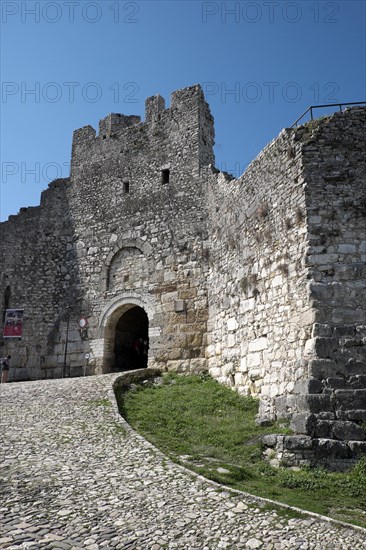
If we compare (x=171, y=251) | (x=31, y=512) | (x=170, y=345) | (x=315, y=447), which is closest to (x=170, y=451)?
(x=315, y=447)

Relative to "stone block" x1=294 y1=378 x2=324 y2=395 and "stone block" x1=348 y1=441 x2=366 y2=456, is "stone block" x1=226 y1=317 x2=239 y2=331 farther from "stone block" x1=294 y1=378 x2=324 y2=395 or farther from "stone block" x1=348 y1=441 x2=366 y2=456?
"stone block" x1=348 y1=441 x2=366 y2=456

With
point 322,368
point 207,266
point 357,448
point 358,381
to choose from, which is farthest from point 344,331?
point 207,266

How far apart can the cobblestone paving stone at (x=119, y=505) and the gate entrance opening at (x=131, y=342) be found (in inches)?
334

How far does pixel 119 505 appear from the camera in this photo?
5.95 meters

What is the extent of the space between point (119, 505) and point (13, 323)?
44.9 ft

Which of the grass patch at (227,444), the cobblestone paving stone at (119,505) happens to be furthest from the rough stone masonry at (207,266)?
the cobblestone paving stone at (119,505)

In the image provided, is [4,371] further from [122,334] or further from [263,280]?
[263,280]

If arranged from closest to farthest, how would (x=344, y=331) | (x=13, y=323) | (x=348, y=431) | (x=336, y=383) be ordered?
(x=348, y=431), (x=336, y=383), (x=344, y=331), (x=13, y=323)

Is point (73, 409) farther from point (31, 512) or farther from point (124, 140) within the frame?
point (124, 140)

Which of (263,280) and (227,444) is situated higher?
(263,280)

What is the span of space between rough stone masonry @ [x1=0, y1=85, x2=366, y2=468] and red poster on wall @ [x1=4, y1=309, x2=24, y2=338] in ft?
0.84

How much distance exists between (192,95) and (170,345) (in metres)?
8.66

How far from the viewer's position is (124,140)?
18891mm

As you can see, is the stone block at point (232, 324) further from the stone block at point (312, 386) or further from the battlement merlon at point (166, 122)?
the battlement merlon at point (166, 122)
